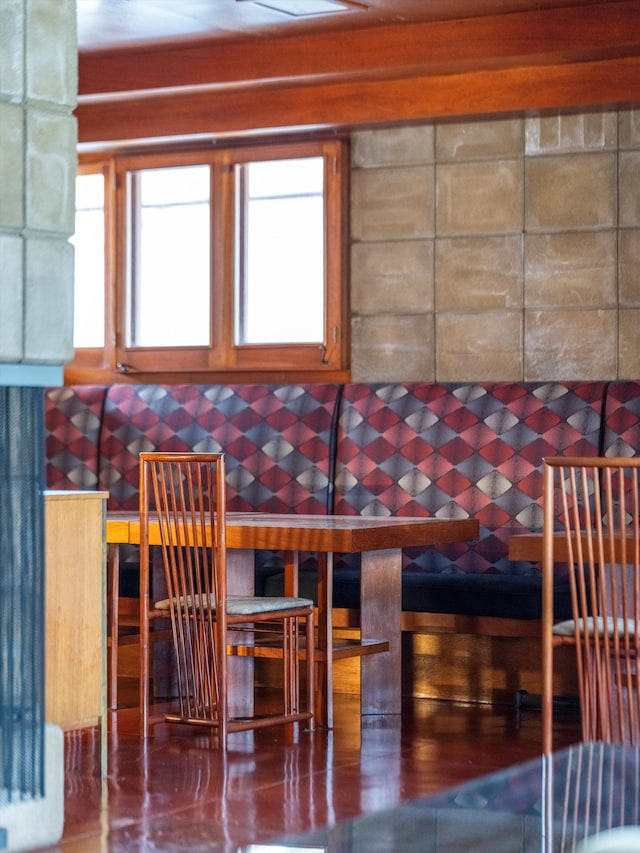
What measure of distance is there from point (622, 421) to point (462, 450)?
2.29 feet

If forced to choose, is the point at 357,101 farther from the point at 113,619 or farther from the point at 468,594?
the point at 113,619

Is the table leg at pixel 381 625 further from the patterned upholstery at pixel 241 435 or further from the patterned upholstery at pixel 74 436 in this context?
the patterned upholstery at pixel 74 436

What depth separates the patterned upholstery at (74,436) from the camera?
711 cm

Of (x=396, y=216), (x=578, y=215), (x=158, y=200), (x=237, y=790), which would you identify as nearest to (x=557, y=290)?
(x=578, y=215)

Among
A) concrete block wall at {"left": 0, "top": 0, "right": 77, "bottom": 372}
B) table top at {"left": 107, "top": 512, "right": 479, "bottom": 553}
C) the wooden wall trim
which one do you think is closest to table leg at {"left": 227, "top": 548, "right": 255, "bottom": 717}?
table top at {"left": 107, "top": 512, "right": 479, "bottom": 553}

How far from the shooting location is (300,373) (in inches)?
277

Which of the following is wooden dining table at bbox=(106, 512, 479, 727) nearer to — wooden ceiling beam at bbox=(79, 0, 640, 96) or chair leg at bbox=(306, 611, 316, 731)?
chair leg at bbox=(306, 611, 316, 731)

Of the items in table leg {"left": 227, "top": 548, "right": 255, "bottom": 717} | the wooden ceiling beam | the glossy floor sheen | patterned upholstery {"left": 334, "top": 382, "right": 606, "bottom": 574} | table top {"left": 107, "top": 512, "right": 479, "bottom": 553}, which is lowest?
the glossy floor sheen

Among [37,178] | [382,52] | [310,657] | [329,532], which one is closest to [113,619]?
[310,657]

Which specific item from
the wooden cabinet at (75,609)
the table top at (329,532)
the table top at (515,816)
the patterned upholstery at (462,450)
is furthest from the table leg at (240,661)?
the table top at (515,816)

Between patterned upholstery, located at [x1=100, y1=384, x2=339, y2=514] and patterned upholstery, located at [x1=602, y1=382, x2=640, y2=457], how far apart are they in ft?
4.12

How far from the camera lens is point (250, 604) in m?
4.99

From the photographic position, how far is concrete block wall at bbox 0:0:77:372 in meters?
3.65

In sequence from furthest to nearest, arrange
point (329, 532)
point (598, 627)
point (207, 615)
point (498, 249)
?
point (498, 249) → point (207, 615) → point (329, 532) → point (598, 627)
